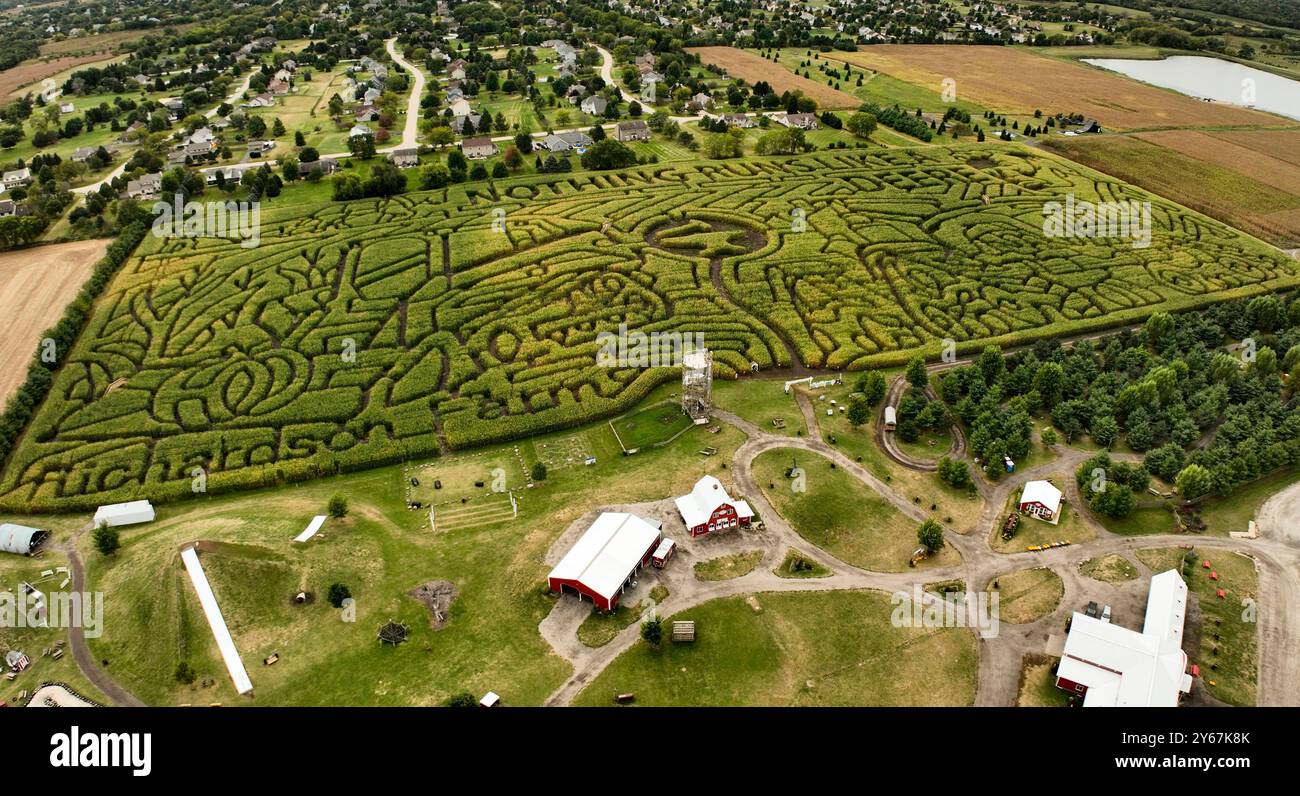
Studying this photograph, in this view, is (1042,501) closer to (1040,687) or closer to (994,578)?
(994,578)

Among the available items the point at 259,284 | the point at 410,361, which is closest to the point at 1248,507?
the point at 410,361

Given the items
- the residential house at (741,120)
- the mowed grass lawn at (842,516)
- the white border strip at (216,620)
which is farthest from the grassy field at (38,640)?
the residential house at (741,120)

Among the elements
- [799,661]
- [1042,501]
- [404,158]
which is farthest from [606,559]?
[404,158]

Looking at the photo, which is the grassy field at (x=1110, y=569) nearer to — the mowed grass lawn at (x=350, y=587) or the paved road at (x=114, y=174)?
the mowed grass lawn at (x=350, y=587)

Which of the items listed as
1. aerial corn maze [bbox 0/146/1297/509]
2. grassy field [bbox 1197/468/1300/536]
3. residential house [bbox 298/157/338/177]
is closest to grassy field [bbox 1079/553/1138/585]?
grassy field [bbox 1197/468/1300/536]
